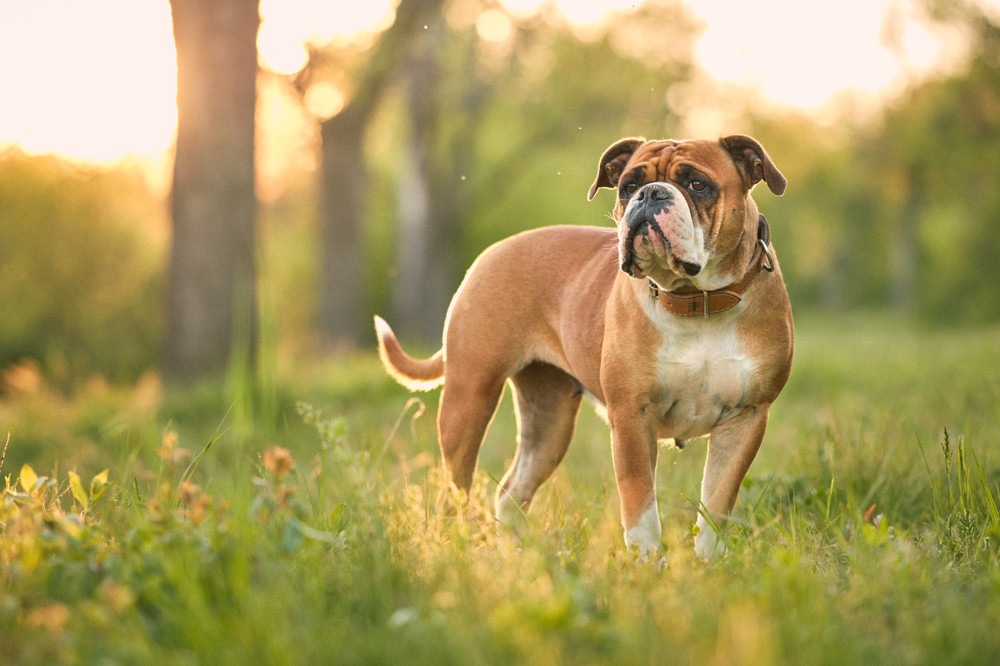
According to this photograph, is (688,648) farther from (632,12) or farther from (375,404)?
(632,12)

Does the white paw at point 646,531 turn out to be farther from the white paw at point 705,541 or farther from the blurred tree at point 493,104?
the blurred tree at point 493,104

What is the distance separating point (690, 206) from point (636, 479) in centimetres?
116

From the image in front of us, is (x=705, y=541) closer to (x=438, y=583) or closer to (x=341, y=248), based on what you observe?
(x=438, y=583)

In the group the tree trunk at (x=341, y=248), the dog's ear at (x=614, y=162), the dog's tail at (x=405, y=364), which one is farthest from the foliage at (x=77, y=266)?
the dog's ear at (x=614, y=162)

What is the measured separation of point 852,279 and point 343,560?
1939 inches

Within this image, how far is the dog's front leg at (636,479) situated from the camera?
3812mm

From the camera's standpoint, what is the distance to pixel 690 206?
3814 mm

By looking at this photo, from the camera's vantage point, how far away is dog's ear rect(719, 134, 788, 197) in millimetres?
3979

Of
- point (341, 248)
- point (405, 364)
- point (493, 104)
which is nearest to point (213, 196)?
point (405, 364)

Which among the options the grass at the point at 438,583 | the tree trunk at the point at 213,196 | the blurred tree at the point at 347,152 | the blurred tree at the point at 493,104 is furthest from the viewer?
the blurred tree at the point at 493,104

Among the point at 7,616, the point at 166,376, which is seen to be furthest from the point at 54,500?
the point at 166,376

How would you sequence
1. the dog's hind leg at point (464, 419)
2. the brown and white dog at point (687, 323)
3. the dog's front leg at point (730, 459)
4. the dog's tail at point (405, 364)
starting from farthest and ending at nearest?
the dog's tail at point (405, 364) → the dog's hind leg at point (464, 419) → the dog's front leg at point (730, 459) → the brown and white dog at point (687, 323)

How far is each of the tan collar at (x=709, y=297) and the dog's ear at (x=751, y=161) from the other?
11.3 inches

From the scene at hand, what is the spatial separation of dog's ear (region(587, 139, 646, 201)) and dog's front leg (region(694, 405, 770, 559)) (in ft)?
4.16
